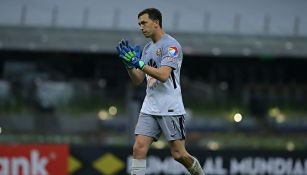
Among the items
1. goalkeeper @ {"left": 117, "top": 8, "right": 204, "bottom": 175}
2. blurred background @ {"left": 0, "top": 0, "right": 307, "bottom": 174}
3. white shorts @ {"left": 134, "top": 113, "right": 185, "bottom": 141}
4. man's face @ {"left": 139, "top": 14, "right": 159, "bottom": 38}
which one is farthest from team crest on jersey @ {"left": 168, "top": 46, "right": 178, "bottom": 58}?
blurred background @ {"left": 0, "top": 0, "right": 307, "bottom": 174}

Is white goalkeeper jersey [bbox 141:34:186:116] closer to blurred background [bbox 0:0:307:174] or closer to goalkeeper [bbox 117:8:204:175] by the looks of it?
goalkeeper [bbox 117:8:204:175]

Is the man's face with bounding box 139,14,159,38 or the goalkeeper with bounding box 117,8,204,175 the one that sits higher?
the man's face with bounding box 139,14,159,38

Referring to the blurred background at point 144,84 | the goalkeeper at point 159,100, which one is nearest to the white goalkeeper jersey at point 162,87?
the goalkeeper at point 159,100

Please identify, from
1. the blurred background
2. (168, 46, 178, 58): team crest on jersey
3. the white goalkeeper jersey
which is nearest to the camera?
(168, 46, 178, 58): team crest on jersey

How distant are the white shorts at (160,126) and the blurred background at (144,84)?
240 inches

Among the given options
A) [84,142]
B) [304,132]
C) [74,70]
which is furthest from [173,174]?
[74,70]

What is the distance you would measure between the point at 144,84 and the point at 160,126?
7.67 meters

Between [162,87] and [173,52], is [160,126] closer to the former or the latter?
[162,87]

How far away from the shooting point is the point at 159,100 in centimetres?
809

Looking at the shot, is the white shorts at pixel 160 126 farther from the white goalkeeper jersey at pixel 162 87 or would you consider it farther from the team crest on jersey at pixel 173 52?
the team crest on jersey at pixel 173 52

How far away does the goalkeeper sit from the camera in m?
7.96

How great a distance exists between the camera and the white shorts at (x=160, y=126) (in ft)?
26.5

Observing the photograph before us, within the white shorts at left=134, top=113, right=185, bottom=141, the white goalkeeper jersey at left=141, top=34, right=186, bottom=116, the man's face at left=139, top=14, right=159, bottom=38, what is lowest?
the white shorts at left=134, top=113, right=185, bottom=141

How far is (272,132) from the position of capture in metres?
15.4
